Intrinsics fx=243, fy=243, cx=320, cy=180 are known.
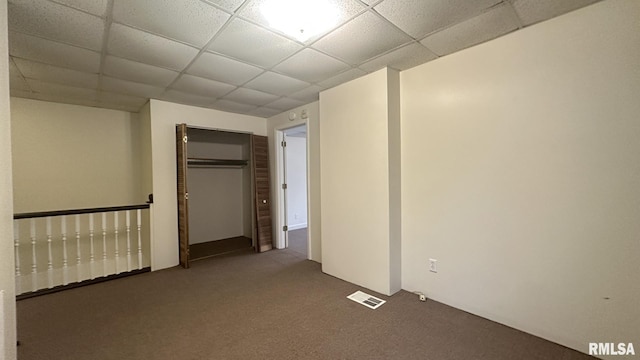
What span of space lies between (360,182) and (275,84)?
1605 mm

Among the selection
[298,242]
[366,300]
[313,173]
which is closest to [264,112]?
[313,173]

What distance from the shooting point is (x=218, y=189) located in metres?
5.22

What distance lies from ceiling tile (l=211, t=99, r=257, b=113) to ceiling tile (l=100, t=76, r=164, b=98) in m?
0.78

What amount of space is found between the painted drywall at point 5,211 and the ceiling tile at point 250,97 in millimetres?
1990

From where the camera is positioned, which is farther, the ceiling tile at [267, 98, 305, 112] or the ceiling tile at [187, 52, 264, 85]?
the ceiling tile at [267, 98, 305, 112]

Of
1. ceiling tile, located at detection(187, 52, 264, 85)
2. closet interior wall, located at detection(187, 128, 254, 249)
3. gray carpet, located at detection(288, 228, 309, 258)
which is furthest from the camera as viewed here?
closet interior wall, located at detection(187, 128, 254, 249)

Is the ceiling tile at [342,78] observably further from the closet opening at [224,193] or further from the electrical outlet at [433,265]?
the electrical outlet at [433,265]

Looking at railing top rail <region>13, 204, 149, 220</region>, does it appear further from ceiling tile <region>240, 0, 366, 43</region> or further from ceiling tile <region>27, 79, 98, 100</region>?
ceiling tile <region>240, 0, 366, 43</region>

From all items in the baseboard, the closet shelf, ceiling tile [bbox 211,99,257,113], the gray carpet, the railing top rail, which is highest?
ceiling tile [bbox 211,99,257,113]

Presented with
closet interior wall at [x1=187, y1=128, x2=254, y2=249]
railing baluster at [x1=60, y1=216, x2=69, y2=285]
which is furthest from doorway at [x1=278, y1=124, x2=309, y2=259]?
railing baluster at [x1=60, y1=216, x2=69, y2=285]

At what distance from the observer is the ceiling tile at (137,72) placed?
2.39 meters

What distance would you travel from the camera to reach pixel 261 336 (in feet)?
6.55

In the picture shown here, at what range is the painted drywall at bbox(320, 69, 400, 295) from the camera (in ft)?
8.61

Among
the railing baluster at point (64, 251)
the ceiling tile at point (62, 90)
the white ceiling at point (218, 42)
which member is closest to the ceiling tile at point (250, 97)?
the white ceiling at point (218, 42)
